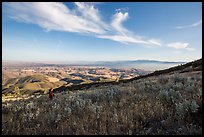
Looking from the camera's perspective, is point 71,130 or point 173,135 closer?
point 173,135

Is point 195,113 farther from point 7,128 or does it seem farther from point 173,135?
point 7,128

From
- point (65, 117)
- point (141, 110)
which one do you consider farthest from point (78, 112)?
point (141, 110)

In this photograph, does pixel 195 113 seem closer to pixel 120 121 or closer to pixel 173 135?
pixel 173 135

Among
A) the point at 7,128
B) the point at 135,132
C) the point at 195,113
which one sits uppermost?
the point at 195,113

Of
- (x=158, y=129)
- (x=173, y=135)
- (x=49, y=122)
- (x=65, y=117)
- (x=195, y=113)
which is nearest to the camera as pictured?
(x=173, y=135)

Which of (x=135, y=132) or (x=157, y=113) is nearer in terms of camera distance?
(x=135, y=132)

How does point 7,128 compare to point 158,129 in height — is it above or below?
below

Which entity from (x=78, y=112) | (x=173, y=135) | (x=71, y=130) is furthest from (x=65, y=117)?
(x=173, y=135)

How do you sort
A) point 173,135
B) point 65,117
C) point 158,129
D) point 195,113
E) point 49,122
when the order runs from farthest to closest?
point 65,117
point 49,122
point 195,113
point 158,129
point 173,135

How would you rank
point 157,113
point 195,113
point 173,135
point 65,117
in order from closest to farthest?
point 173,135
point 195,113
point 157,113
point 65,117
